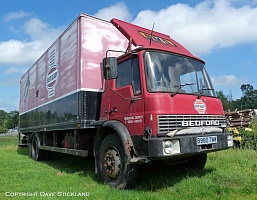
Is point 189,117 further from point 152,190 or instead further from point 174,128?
point 152,190

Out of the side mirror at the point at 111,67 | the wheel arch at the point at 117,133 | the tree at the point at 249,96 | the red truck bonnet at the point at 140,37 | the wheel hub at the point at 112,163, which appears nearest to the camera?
the wheel arch at the point at 117,133

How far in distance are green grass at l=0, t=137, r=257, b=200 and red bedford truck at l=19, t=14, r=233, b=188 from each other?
37 cm

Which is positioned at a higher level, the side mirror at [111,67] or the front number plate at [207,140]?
the side mirror at [111,67]

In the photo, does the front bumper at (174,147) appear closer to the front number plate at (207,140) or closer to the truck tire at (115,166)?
the front number plate at (207,140)

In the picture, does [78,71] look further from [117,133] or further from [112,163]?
[112,163]

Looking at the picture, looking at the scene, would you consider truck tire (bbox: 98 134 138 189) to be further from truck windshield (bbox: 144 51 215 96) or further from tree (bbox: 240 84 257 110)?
tree (bbox: 240 84 257 110)

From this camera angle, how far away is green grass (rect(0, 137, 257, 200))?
14.3ft

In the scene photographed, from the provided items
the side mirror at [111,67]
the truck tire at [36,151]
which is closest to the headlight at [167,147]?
the side mirror at [111,67]

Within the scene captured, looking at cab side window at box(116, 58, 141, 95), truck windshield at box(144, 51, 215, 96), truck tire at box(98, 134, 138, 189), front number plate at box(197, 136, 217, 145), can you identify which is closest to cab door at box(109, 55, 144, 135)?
cab side window at box(116, 58, 141, 95)

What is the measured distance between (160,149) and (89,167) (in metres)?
3.87

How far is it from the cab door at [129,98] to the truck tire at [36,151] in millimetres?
5135

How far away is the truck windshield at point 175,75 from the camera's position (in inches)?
179

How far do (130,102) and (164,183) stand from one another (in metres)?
1.73

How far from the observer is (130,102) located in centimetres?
479
